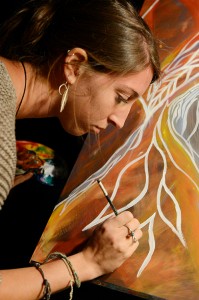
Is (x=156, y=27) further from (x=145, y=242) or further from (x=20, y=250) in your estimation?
(x=20, y=250)

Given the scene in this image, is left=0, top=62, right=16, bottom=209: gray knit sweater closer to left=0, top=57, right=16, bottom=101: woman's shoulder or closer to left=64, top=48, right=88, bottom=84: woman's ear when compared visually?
left=0, top=57, right=16, bottom=101: woman's shoulder

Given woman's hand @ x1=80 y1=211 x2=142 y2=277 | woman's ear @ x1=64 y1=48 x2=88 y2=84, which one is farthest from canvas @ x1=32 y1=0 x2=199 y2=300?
woman's ear @ x1=64 y1=48 x2=88 y2=84

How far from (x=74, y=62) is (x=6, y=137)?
286mm

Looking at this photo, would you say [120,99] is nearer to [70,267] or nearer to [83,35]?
[83,35]

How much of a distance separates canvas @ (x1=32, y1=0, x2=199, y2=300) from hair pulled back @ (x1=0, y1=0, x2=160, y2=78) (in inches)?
5.5

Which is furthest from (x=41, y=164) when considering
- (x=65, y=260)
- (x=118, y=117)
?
(x=65, y=260)

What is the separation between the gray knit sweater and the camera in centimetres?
81

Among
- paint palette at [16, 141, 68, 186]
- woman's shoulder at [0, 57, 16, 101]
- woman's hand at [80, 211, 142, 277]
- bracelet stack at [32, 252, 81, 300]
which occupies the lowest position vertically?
paint palette at [16, 141, 68, 186]

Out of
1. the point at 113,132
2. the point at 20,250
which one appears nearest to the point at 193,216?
the point at 113,132

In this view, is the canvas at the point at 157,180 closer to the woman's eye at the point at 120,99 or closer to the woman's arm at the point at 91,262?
the woman's arm at the point at 91,262

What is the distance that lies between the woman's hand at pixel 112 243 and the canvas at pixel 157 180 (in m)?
0.02

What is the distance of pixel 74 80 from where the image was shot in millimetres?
1016

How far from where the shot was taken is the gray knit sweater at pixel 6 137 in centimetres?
81

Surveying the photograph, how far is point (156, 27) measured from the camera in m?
1.32
